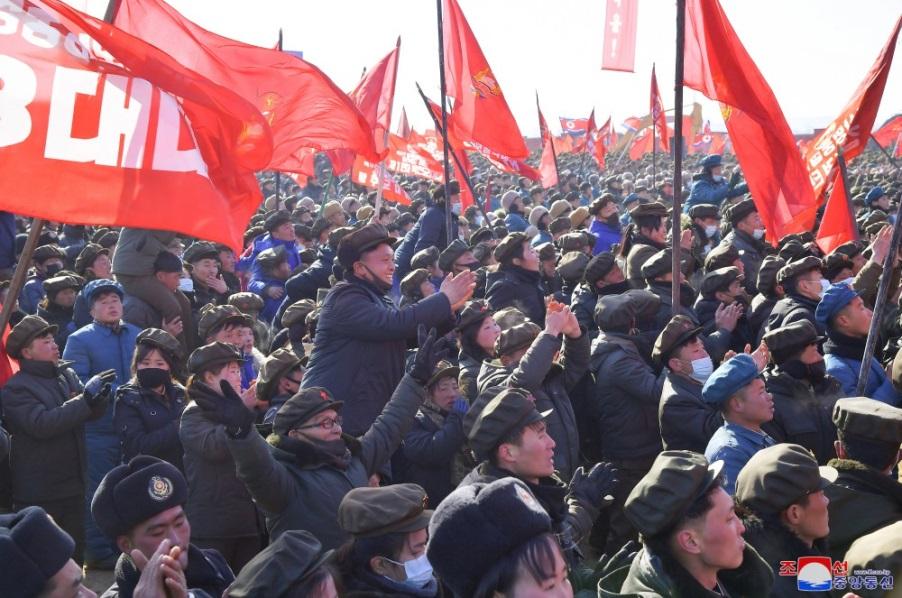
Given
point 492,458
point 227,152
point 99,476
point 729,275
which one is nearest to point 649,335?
point 729,275

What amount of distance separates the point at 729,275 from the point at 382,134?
6.45 m

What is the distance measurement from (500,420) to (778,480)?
1.13 meters

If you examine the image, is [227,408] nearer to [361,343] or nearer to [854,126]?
[361,343]

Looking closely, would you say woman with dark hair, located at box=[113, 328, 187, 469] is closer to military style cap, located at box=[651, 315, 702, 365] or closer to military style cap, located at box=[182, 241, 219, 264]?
military style cap, located at box=[651, 315, 702, 365]

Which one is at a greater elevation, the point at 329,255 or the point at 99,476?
the point at 329,255

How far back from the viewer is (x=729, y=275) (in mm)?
6910

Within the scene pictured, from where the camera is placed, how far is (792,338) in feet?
16.8

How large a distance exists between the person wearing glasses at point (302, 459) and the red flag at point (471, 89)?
6.35 m

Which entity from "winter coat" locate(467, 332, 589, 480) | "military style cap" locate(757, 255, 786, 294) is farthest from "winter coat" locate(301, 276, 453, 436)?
"military style cap" locate(757, 255, 786, 294)

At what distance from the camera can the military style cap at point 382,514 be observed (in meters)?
3.29

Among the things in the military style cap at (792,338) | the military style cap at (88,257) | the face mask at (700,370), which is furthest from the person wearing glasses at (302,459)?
the military style cap at (88,257)

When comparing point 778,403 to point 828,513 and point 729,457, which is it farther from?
point 828,513

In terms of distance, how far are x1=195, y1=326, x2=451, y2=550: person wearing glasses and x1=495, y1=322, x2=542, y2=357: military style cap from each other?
1290 millimetres

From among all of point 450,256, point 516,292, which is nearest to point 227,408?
point 516,292
